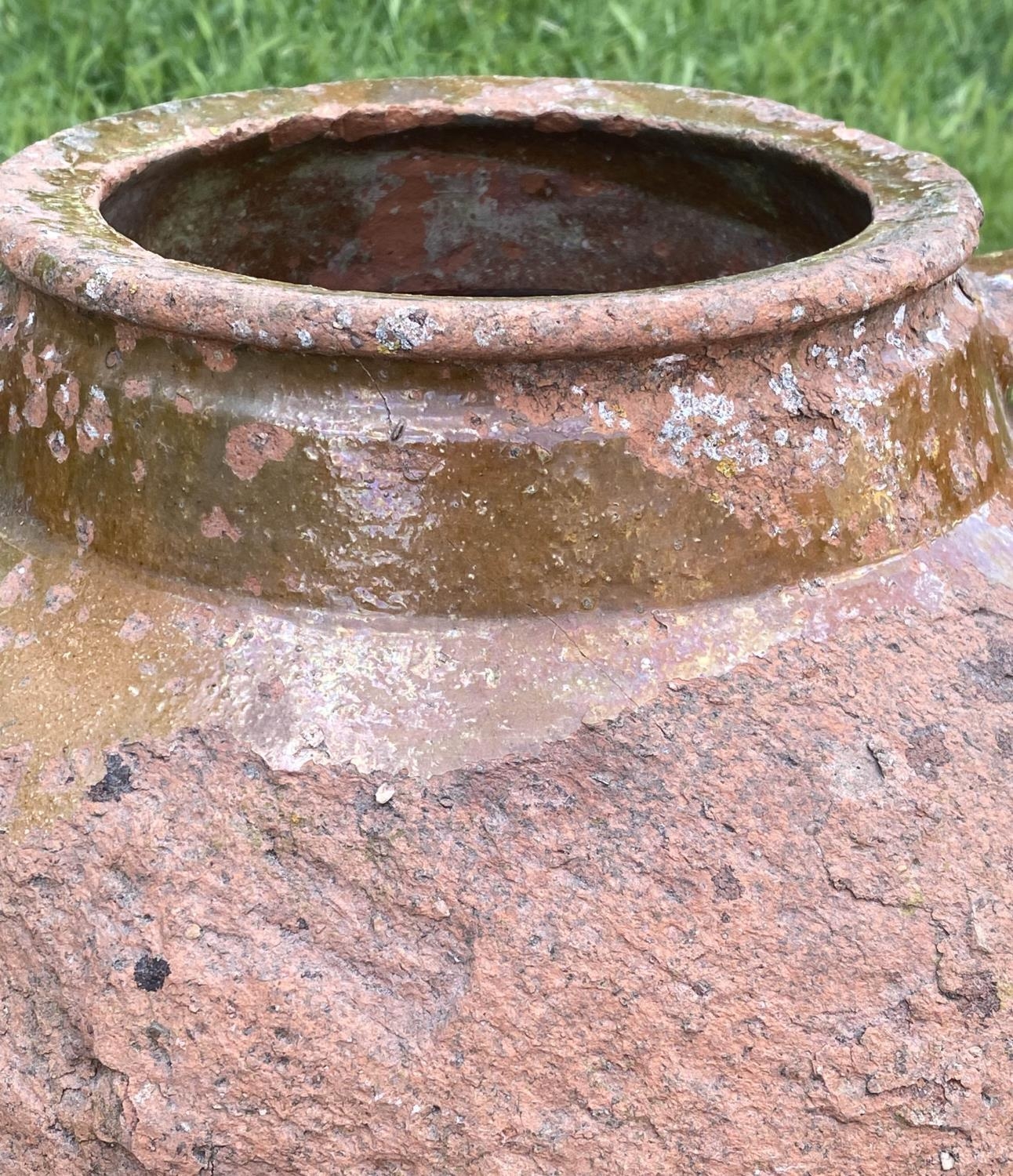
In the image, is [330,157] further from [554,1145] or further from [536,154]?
[554,1145]

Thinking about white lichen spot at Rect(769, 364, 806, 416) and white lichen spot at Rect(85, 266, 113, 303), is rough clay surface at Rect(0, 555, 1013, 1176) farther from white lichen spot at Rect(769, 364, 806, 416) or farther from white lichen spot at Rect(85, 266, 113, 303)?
white lichen spot at Rect(85, 266, 113, 303)

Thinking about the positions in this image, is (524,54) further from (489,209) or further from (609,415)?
(609,415)

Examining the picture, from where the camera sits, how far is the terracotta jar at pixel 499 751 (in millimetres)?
1352

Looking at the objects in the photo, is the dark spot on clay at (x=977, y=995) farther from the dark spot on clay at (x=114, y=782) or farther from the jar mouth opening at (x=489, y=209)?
the jar mouth opening at (x=489, y=209)

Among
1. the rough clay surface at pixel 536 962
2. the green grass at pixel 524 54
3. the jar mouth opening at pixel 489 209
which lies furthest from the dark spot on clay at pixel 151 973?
the green grass at pixel 524 54

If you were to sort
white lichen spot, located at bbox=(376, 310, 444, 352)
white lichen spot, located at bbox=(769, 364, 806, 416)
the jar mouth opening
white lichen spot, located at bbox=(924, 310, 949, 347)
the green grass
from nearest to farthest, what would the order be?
white lichen spot, located at bbox=(376, 310, 444, 352), white lichen spot, located at bbox=(769, 364, 806, 416), white lichen spot, located at bbox=(924, 310, 949, 347), the jar mouth opening, the green grass

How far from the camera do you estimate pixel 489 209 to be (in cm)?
221

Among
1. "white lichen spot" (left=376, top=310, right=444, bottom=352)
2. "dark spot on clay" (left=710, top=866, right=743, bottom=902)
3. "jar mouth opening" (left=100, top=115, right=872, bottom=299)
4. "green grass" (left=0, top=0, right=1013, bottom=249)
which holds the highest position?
"white lichen spot" (left=376, top=310, right=444, bottom=352)

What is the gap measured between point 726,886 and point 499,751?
0.74 feet

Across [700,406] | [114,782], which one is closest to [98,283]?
[114,782]

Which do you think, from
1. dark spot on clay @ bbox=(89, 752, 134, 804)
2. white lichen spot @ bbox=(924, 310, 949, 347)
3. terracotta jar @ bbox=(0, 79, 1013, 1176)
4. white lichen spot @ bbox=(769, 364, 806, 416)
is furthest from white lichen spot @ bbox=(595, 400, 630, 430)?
dark spot on clay @ bbox=(89, 752, 134, 804)

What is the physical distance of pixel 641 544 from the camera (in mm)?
1413

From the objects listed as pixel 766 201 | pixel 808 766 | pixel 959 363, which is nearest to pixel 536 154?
pixel 766 201

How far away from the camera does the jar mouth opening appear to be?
198cm
